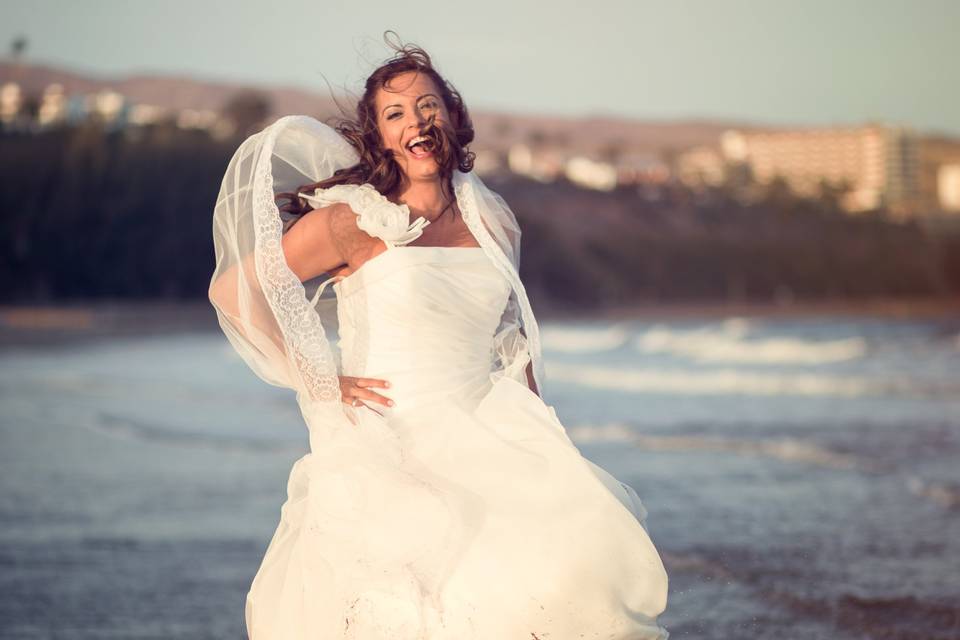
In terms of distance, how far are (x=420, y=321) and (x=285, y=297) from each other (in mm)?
340

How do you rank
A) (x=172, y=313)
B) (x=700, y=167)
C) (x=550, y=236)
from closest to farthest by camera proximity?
(x=172, y=313)
(x=550, y=236)
(x=700, y=167)

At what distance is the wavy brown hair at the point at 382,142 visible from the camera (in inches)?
130

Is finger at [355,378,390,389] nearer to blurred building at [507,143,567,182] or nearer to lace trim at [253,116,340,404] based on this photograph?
lace trim at [253,116,340,404]

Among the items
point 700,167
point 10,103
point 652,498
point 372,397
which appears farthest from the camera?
point 700,167

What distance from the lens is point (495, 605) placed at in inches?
112

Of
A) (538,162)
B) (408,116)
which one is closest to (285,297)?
(408,116)

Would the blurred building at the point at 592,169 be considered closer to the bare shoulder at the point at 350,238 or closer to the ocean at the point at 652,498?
the ocean at the point at 652,498

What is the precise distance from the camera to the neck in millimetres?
3322

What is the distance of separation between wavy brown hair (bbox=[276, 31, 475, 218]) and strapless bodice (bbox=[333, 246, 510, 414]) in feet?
0.74

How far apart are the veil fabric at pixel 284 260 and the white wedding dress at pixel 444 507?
73 millimetres

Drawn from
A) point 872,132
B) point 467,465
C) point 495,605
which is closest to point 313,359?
point 467,465

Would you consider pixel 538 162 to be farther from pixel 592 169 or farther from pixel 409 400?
pixel 409 400

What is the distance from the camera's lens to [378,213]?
3135mm

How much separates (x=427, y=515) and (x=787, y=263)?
10486cm
